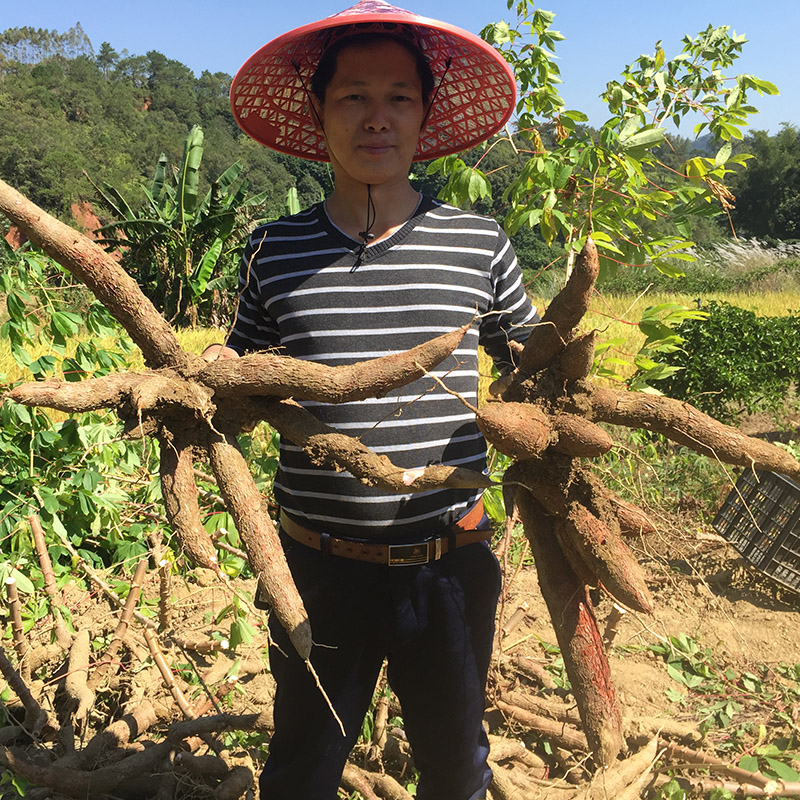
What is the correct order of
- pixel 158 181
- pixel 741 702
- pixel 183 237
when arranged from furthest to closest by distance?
pixel 158 181 → pixel 183 237 → pixel 741 702

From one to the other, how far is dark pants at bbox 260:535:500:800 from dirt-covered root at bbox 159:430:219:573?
0.78 feet

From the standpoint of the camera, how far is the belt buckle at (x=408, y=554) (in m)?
1.39

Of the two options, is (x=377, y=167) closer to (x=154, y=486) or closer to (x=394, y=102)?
(x=394, y=102)

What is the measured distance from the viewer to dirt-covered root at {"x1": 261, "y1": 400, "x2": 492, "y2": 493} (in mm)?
1287

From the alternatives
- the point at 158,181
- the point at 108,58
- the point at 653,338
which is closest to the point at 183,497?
the point at 653,338

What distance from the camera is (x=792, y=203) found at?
108ft

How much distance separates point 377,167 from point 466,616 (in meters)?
1.01

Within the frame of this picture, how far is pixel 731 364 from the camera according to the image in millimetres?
5090

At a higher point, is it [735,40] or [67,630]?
[735,40]

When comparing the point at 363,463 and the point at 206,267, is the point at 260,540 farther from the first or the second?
the point at 206,267

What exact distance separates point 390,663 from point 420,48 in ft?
4.62

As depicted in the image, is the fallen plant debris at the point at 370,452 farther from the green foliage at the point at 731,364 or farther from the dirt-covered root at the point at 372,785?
the green foliage at the point at 731,364

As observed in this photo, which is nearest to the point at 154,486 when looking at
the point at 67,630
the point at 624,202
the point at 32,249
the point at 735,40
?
the point at 67,630

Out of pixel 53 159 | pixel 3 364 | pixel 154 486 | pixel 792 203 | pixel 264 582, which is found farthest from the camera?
pixel 792 203
